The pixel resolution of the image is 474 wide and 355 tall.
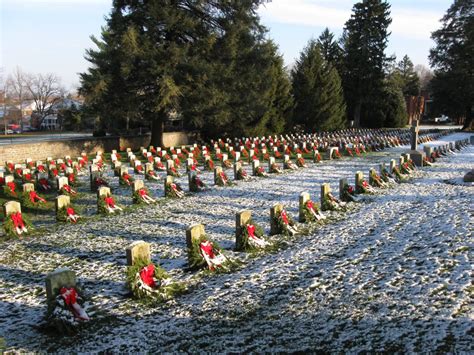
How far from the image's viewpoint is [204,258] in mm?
7211

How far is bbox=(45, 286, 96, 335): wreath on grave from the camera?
5.16 m

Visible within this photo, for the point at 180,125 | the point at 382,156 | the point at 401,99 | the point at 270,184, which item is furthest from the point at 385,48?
the point at 270,184

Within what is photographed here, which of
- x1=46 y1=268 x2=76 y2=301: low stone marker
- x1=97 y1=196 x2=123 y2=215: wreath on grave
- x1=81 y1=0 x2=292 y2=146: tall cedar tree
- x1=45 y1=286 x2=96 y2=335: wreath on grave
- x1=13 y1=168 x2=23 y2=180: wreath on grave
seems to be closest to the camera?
x1=45 y1=286 x2=96 y2=335: wreath on grave

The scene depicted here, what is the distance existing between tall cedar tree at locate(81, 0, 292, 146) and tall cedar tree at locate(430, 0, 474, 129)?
28309mm

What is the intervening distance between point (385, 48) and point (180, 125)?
27.5m

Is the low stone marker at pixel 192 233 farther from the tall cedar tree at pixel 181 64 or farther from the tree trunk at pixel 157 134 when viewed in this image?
the tree trunk at pixel 157 134

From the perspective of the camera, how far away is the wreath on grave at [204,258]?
7.21m

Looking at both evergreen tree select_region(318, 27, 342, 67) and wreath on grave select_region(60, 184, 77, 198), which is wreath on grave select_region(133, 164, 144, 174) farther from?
evergreen tree select_region(318, 27, 342, 67)

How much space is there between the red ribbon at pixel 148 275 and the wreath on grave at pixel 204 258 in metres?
1.00

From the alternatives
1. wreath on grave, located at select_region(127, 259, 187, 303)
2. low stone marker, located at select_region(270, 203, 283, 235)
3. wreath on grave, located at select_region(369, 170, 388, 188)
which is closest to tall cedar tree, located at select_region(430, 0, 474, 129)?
wreath on grave, located at select_region(369, 170, 388, 188)

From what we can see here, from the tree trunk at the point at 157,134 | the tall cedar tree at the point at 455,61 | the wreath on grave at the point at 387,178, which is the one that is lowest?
the wreath on grave at the point at 387,178

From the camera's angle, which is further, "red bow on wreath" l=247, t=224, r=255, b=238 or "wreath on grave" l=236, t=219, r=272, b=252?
"red bow on wreath" l=247, t=224, r=255, b=238

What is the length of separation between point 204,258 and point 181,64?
20300 millimetres

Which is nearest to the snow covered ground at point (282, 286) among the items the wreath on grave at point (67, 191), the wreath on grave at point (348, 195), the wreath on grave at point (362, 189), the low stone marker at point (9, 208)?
the low stone marker at point (9, 208)
